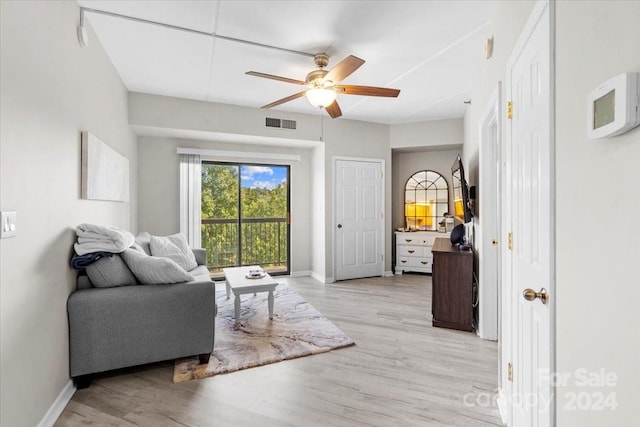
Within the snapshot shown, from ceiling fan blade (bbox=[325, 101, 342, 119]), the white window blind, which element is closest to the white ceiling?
ceiling fan blade (bbox=[325, 101, 342, 119])

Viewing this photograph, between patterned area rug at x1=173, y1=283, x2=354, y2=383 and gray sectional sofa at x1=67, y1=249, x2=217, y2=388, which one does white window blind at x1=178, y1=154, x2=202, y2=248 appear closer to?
patterned area rug at x1=173, y1=283, x2=354, y2=383

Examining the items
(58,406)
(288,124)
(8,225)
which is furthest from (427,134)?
(58,406)

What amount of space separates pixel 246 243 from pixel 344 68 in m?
3.67

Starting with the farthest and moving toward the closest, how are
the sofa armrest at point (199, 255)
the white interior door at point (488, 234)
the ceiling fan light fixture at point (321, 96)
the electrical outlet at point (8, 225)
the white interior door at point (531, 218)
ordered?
the sofa armrest at point (199, 255) < the ceiling fan light fixture at point (321, 96) < the white interior door at point (488, 234) < the electrical outlet at point (8, 225) < the white interior door at point (531, 218)

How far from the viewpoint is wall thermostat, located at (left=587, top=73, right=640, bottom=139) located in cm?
61

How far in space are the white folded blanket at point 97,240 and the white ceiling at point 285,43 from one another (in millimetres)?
1634

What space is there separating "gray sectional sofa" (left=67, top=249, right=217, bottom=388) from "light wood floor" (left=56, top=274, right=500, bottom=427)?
183 millimetres

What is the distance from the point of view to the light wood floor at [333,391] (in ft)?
→ 5.99

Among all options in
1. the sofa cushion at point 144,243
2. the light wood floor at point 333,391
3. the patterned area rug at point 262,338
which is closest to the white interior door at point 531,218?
the light wood floor at point 333,391

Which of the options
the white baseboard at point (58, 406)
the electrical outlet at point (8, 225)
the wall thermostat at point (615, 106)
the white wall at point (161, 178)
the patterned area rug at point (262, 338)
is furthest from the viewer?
the white wall at point (161, 178)

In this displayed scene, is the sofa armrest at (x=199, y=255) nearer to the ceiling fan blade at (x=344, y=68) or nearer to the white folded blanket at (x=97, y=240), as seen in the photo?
the white folded blanket at (x=97, y=240)

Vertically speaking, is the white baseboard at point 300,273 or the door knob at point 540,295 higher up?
the door knob at point 540,295

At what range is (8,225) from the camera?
1410 mm

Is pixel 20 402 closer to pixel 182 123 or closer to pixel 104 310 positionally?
pixel 104 310
